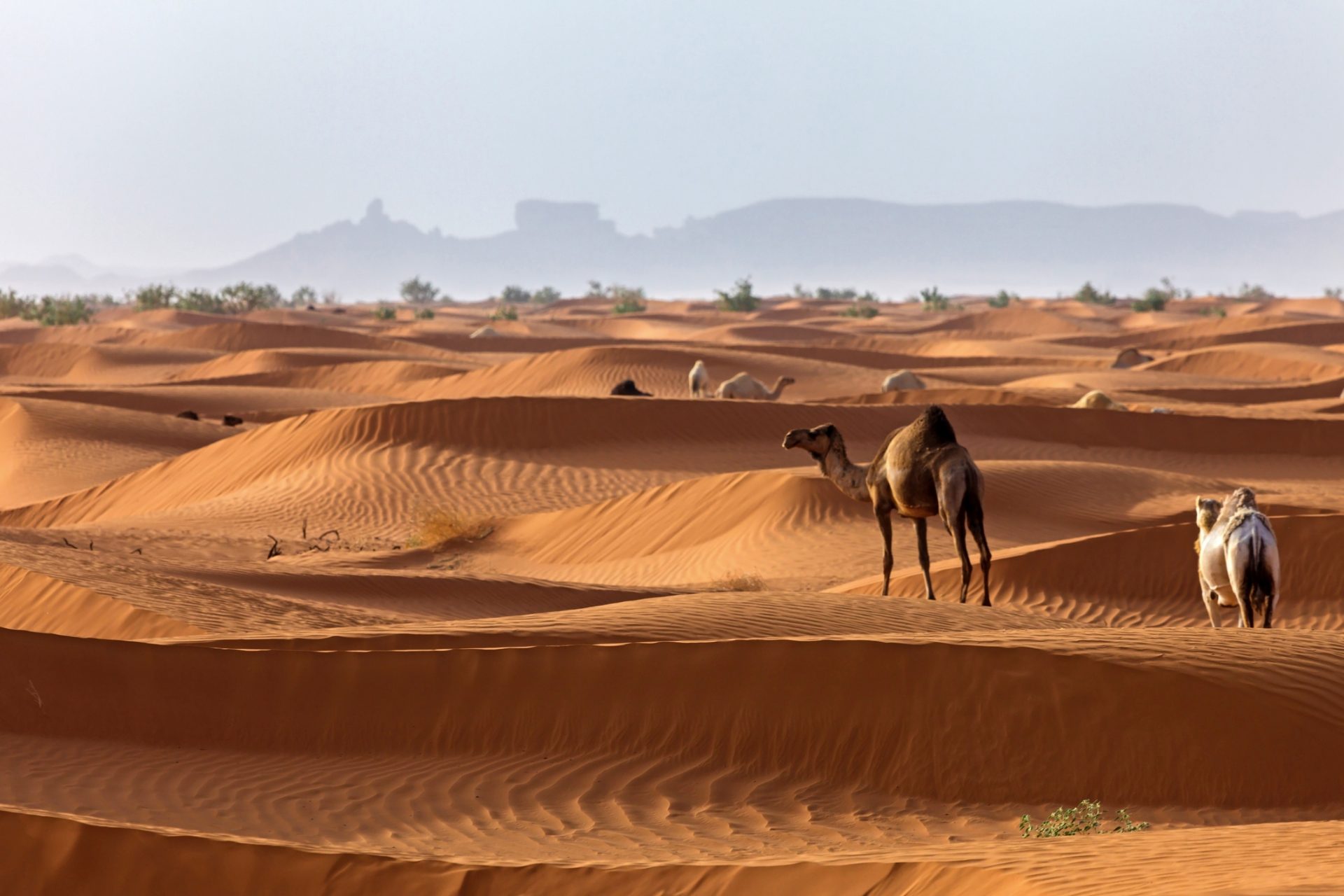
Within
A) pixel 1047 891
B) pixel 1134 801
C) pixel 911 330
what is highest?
pixel 911 330

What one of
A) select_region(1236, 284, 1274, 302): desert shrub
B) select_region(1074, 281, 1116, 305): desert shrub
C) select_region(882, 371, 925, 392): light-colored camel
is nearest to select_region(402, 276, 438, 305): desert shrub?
select_region(1074, 281, 1116, 305): desert shrub

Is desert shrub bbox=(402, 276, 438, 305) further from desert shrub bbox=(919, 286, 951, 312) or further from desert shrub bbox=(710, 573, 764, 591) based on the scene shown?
desert shrub bbox=(710, 573, 764, 591)

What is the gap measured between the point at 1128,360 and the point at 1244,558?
35.7m

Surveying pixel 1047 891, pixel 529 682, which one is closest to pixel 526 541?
pixel 529 682

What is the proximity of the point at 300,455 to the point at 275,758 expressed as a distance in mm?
17649

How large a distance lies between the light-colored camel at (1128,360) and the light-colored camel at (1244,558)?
33.8 m

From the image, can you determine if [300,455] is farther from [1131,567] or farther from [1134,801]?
[1134,801]

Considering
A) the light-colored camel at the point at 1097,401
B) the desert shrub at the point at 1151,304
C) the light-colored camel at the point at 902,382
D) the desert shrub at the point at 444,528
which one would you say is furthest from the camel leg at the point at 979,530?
the desert shrub at the point at 1151,304

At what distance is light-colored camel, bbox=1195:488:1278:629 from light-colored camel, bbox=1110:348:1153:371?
33.8m

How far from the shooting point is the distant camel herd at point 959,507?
11.1m

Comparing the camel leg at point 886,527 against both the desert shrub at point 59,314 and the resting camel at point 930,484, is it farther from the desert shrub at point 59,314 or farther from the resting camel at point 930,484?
the desert shrub at point 59,314

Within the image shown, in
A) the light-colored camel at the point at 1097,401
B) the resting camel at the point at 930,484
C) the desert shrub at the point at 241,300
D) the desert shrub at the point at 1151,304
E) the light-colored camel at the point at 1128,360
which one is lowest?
the resting camel at the point at 930,484

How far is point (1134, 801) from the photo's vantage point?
8164mm

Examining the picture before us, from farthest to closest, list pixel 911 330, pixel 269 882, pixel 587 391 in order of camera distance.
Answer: pixel 911 330 → pixel 587 391 → pixel 269 882
